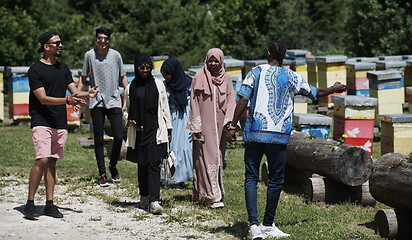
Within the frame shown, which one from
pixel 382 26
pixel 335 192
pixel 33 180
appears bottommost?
pixel 335 192

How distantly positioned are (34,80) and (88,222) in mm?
1695

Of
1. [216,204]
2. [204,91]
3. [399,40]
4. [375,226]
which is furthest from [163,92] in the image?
[399,40]

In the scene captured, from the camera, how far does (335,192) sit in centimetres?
966

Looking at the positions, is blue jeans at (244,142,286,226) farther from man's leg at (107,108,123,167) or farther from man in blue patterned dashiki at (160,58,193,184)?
man's leg at (107,108,123,167)

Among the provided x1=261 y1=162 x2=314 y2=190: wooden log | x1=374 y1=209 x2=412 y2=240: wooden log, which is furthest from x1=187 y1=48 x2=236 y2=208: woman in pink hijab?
x1=374 y1=209 x2=412 y2=240: wooden log

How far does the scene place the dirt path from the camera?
8.06 meters

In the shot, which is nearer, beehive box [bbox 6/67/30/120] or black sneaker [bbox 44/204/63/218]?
black sneaker [bbox 44/204/63/218]

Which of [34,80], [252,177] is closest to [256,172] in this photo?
[252,177]

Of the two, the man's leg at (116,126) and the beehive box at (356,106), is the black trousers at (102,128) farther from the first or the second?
the beehive box at (356,106)

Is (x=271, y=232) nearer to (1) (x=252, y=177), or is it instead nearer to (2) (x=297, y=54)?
(1) (x=252, y=177)

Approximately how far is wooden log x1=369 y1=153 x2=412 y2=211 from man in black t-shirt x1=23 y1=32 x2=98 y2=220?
322 cm

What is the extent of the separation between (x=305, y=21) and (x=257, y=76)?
22.0 metres

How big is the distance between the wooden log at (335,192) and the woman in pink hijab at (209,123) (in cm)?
114

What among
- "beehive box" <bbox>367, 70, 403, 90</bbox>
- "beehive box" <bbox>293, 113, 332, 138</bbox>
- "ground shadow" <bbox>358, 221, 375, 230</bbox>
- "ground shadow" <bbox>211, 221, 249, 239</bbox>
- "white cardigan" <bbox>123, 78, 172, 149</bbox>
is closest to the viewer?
"ground shadow" <bbox>211, 221, 249, 239</bbox>
